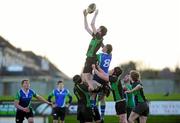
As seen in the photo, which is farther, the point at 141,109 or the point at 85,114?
the point at 141,109

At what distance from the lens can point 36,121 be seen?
89.5 ft

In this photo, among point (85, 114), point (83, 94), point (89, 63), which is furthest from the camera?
point (89, 63)

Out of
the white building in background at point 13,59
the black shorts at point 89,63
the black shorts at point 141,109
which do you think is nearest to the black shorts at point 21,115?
the black shorts at point 89,63

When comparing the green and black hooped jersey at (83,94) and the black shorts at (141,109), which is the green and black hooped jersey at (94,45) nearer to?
the green and black hooped jersey at (83,94)

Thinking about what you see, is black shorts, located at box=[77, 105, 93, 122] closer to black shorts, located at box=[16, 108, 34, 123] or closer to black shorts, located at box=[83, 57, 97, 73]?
black shorts, located at box=[83, 57, 97, 73]

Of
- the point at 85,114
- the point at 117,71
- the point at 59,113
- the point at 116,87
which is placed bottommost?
the point at 85,114

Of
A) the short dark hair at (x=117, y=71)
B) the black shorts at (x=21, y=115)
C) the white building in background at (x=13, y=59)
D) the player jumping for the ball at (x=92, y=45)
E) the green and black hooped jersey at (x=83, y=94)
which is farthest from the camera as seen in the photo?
the white building in background at (x=13, y=59)

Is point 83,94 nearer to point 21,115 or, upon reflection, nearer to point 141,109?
point 141,109

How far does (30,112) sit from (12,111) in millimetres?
10770

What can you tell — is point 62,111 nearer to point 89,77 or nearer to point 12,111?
point 12,111

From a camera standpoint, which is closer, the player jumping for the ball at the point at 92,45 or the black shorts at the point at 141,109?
the player jumping for the ball at the point at 92,45

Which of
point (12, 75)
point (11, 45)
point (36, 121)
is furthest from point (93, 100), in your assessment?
point (11, 45)

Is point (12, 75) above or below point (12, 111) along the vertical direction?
above

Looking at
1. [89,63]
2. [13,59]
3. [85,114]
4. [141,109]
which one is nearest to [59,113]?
[141,109]
